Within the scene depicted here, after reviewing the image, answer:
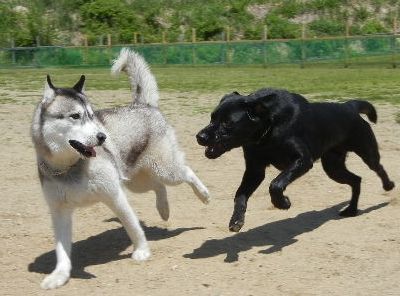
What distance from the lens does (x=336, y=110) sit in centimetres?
658

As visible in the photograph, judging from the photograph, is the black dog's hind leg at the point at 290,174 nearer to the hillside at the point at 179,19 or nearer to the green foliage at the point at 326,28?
the hillside at the point at 179,19

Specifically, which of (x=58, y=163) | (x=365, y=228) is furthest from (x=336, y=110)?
(x=58, y=163)

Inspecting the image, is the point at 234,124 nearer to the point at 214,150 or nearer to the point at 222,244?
the point at 214,150

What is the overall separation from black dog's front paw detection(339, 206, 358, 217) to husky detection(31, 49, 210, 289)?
1.73m

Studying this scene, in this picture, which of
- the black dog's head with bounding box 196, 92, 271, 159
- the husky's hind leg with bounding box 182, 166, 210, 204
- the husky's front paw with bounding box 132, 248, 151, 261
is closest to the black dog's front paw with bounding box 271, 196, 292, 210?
the black dog's head with bounding box 196, 92, 271, 159

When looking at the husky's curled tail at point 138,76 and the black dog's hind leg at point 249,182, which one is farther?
the husky's curled tail at point 138,76

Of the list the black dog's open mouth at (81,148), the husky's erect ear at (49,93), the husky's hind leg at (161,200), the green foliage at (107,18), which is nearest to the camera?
the black dog's open mouth at (81,148)

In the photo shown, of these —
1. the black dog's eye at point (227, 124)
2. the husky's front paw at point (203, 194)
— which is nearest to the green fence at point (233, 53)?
the husky's front paw at point (203, 194)

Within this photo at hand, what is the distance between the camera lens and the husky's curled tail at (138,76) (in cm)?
711

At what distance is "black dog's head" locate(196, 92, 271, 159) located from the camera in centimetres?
573

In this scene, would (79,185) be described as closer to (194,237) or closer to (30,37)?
(194,237)

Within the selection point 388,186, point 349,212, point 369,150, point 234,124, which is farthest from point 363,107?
point 234,124

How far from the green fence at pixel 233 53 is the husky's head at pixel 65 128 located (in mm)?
31164

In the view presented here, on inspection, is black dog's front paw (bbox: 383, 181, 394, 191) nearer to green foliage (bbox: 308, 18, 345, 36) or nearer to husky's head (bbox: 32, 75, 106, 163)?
husky's head (bbox: 32, 75, 106, 163)
